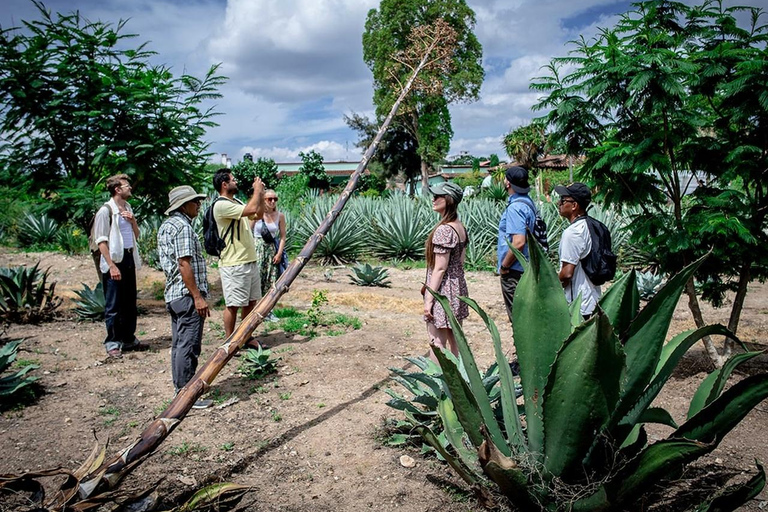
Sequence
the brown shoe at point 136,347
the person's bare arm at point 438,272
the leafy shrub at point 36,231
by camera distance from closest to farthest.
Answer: the person's bare arm at point 438,272 → the brown shoe at point 136,347 → the leafy shrub at point 36,231

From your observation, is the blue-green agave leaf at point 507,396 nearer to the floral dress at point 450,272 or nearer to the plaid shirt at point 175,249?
the floral dress at point 450,272

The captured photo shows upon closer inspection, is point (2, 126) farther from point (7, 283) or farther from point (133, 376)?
point (133, 376)

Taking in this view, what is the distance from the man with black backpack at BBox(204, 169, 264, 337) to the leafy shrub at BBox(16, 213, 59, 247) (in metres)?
14.0

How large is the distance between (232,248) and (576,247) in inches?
131

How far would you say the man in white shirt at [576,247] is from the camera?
12.9 feet

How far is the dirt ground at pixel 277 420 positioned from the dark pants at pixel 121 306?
25 centimetres

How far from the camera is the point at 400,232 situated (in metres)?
13.5

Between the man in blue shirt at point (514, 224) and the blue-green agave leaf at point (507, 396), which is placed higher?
the man in blue shirt at point (514, 224)

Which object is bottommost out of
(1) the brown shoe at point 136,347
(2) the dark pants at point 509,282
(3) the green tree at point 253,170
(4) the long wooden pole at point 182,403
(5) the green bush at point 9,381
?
(1) the brown shoe at point 136,347

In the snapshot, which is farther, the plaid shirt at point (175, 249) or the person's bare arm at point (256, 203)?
the person's bare arm at point (256, 203)

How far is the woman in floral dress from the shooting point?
418 centimetres

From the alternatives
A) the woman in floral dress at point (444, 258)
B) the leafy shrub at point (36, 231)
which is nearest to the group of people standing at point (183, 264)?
the woman in floral dress at point (444, 258)

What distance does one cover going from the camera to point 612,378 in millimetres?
2129

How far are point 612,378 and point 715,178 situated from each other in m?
3.30
